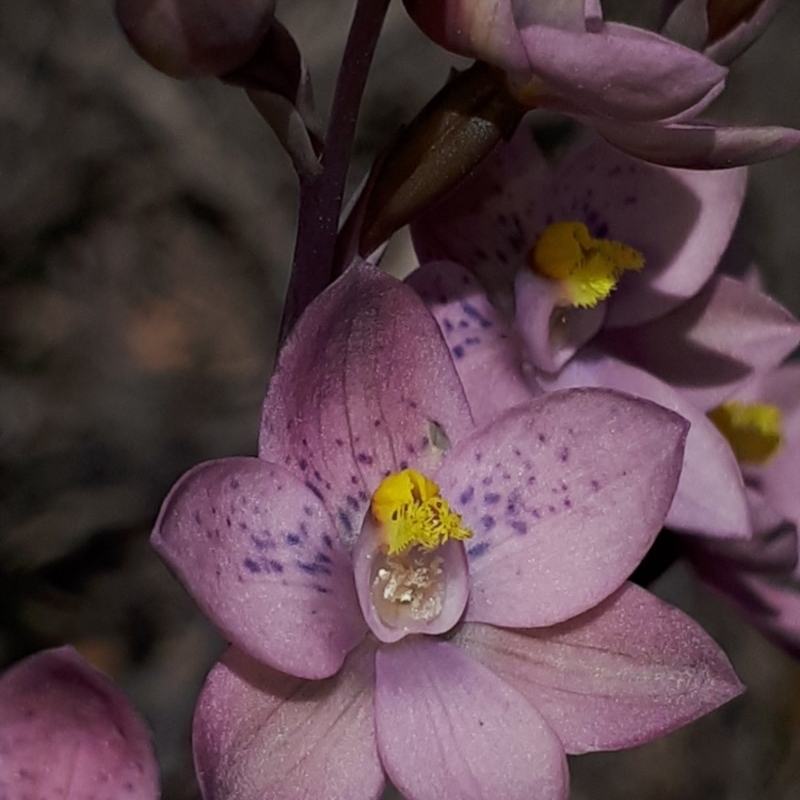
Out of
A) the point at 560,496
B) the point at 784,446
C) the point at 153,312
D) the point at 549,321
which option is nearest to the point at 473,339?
the point at 549,321

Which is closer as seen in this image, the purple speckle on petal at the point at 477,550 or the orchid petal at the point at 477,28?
the orchid petal at the point at 477,28

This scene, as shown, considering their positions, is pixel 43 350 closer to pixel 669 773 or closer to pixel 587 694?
pixel 669 773

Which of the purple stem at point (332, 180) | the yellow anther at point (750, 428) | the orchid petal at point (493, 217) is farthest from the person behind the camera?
the yellow anther at point (750, 428)

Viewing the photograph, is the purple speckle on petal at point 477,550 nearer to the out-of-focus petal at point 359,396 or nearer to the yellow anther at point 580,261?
the out-of-focus petal at point 359,396

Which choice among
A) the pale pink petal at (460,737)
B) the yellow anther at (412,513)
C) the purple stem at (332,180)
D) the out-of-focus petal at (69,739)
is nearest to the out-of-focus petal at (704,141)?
the purple stem at (332,180)

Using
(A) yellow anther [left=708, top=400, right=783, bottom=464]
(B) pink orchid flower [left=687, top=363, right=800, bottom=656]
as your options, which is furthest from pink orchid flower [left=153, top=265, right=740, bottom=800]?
(A) yellow anther [left=708, top=400, right=783, bottom=464]

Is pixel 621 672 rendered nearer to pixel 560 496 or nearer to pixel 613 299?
pixel 560 496
